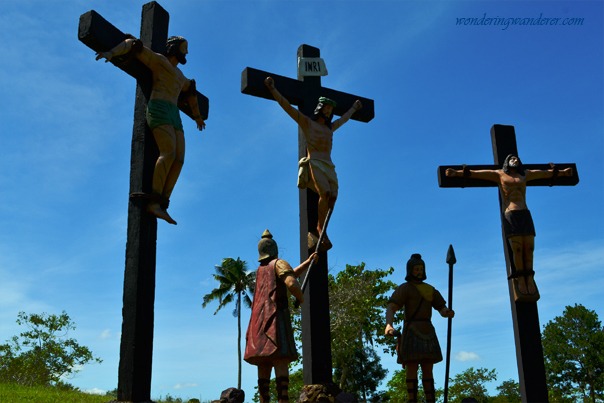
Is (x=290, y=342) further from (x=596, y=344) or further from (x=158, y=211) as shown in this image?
(x=596, y=344)

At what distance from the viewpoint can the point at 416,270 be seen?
6922 millimetres

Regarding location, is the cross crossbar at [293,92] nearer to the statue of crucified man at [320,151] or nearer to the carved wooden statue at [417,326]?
the statue of crucified man at [320,151]

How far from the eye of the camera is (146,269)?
194 inches

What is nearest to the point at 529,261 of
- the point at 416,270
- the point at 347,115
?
the point at 416,270

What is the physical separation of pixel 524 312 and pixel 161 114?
4.82 m

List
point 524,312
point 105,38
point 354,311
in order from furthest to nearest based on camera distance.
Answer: point 354,311 < point 524,312 < point 105,38

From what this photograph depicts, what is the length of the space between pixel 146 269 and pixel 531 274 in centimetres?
464

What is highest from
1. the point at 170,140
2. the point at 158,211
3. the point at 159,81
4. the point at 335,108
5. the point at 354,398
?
the point at 335,108

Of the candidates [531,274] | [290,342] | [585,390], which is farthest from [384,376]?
[290,342]

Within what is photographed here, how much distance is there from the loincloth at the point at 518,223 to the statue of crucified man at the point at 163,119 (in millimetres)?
4102

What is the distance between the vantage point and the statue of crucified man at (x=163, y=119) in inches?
202

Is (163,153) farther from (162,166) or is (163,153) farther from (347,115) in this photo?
(347,115)

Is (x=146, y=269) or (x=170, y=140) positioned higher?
(x=170, y=140)

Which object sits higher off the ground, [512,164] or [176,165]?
[512,164]
